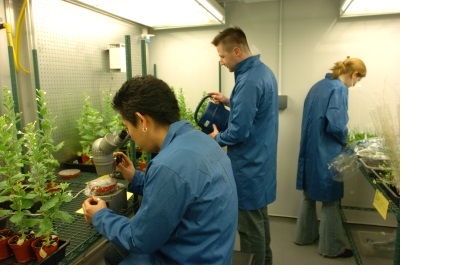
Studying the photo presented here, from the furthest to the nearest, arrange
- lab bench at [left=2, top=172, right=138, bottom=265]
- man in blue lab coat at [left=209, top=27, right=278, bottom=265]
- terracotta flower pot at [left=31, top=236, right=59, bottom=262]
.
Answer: man in blue lab coat at [left=209, top=27, right=278, bottom=265], lab bench at [left=2, top=172, right=138, bottom=265], terracotta flower pot at [left=31, top=236, right=59, bottom=262]

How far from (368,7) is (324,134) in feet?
3.93

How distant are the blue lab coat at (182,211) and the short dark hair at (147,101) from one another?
64mm

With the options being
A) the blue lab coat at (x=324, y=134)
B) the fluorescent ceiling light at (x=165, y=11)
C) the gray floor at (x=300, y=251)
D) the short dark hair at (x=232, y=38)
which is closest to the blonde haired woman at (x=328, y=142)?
the blue lab coat at (x=324, y=134)

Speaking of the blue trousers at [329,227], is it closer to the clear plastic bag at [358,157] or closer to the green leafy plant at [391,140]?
the clear plastic bag at [358,157]

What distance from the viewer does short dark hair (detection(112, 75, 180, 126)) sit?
3.67 feet

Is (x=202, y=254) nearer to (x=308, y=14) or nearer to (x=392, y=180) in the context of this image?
(x=392, y=180)

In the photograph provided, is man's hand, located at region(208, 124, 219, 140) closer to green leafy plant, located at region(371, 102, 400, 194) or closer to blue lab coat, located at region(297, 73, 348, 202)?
blue lab coat, located at region(297, 73, 348, 202)

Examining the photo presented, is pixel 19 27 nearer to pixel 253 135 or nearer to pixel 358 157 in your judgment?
pixel 253 135

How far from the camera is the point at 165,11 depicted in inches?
104

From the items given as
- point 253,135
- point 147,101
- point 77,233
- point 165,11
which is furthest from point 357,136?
point 77,233

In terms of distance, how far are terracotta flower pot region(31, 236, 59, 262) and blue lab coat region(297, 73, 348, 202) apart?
79.2 inches

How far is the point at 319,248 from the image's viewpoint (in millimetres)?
2697

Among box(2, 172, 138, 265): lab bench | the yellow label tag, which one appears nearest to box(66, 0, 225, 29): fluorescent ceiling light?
box(2, 172, 138, 265): lab bench

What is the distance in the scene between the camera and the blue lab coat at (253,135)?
202cm
